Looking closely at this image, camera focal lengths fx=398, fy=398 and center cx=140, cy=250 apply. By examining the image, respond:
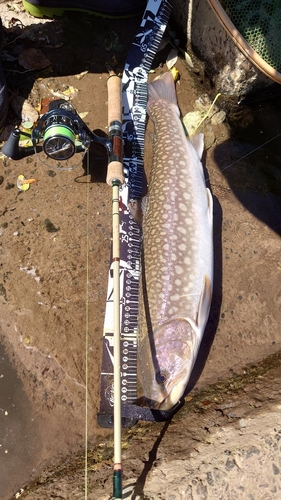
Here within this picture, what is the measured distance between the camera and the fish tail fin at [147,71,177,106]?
14.9 feet

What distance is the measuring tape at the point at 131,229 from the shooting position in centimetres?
376

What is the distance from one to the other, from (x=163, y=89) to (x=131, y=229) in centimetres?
171

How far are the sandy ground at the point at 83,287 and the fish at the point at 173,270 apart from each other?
1.44 feet

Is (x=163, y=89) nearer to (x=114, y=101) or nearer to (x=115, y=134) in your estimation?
(x=114, y=101)

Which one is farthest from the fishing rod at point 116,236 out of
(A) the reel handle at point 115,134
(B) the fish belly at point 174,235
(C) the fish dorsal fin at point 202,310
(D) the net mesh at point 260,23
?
(D) the net mesh at point 260,23

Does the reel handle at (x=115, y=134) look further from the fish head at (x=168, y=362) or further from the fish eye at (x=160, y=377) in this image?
the fish eye at (x=160, y=377)

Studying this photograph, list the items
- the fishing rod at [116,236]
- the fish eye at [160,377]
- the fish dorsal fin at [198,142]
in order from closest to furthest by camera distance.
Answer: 1. the fishing rod at [116,236]
2. the fish eye at [160,377]
3. the fish dorsal fin at [198,142]

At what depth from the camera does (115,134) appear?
12.8 ft

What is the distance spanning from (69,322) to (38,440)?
3.73 feet

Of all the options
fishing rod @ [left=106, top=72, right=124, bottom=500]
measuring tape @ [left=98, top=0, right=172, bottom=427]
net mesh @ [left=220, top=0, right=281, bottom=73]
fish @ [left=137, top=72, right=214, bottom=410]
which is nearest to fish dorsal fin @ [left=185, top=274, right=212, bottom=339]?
fish @ [left=137, top=72, right=214, bottom=410]

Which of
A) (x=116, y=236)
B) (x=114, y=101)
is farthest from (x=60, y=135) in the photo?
(x=116, y=236)

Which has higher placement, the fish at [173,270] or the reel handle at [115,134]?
the reel handle at [115,134]

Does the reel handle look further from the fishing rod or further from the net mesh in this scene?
the net mesh

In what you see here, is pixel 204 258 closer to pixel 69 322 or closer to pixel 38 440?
pixel 69 322
